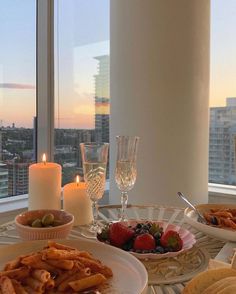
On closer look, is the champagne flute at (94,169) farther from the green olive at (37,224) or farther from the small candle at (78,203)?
the green olive at (37,224)

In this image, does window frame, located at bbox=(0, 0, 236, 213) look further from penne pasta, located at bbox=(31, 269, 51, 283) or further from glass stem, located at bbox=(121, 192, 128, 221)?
penne pasta, located at bbox=(31, 269, 51, 283)

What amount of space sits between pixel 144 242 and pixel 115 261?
0.42 feet

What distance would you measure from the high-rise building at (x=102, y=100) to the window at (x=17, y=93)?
55cm

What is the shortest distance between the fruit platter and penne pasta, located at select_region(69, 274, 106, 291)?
20cm

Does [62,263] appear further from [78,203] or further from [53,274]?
[78,203]

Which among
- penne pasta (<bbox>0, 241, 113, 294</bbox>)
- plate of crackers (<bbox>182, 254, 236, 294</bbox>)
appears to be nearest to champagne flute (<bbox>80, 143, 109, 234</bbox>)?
penne pasta (<bbox>0, 241, 113, 294</bbox>)

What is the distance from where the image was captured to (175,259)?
0.92 metres

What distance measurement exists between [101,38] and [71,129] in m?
0.80

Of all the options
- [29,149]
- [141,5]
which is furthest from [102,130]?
[141,5]

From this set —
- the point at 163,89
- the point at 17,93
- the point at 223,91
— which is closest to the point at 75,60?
the point at 17,93

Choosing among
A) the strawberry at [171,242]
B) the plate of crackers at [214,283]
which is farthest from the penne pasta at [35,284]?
the strawberry at [171,242]

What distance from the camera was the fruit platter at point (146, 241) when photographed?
2.97 feet

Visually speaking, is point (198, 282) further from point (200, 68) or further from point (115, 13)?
point (115, 13)

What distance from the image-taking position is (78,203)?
4.14 feet
